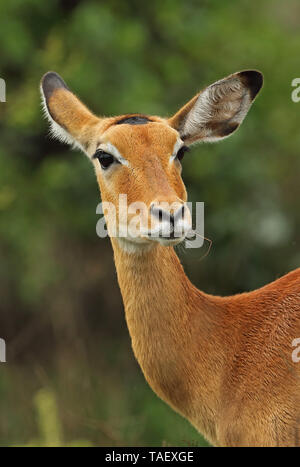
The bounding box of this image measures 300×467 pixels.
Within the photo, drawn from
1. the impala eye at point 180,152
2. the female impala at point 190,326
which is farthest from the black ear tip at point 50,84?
the impala eye at point 180,152

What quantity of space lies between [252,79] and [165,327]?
180cm

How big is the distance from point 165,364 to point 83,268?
6.59 m

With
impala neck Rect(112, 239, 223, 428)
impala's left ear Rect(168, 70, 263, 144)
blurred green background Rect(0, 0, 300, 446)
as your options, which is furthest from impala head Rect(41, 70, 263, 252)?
blurred green background Rect(0, 0, 300, 446)

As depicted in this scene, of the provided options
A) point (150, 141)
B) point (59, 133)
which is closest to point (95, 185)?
point (59, 133)

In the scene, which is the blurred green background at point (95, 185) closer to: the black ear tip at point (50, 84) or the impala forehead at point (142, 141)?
the black ear tip at point (50, 84)

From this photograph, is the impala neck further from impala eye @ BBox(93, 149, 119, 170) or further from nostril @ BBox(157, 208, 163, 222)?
nostril @ BBox(157, 208, 163, 222)

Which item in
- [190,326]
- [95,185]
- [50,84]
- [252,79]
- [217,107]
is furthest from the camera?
[95,185]

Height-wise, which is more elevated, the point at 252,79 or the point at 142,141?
the point at 252,79

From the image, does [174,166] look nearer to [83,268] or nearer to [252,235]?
[252,235]

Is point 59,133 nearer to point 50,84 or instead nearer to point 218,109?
point 50,84

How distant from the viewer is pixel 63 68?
32.4ft

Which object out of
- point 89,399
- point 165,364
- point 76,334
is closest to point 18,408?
point 89,399

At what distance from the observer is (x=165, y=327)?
4.91 metres

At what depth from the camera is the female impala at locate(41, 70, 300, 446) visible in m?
4.58
